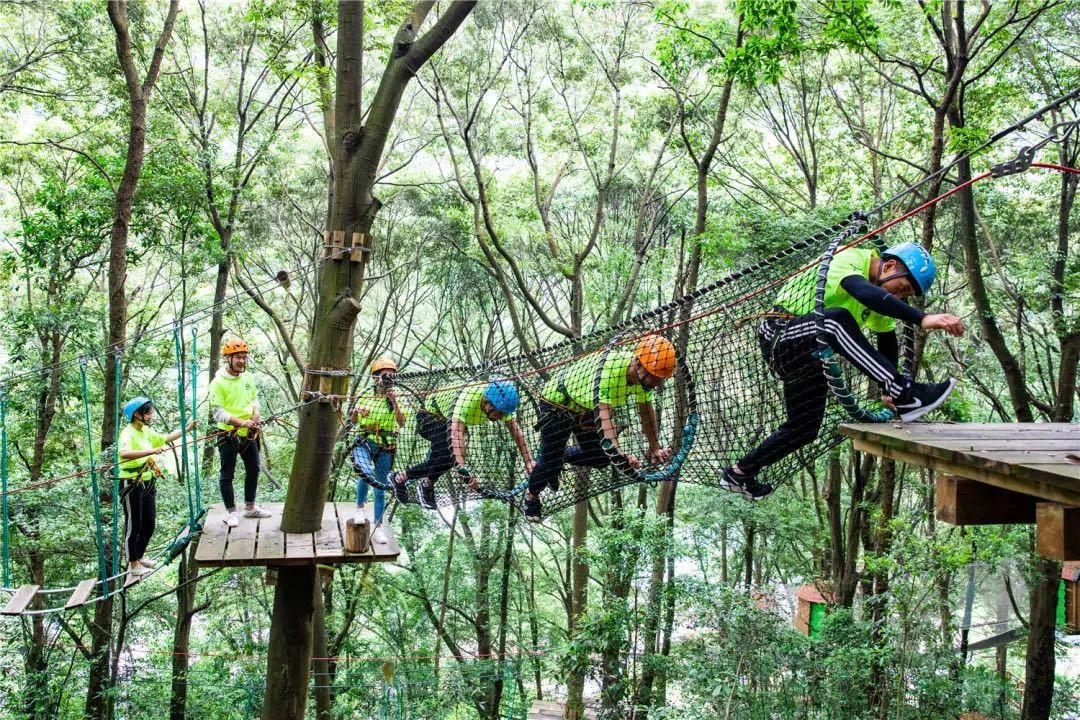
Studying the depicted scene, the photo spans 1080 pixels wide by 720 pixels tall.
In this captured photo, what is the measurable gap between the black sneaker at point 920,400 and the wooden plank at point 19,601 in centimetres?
367

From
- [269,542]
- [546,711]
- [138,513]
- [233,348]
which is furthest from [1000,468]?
[546,711]

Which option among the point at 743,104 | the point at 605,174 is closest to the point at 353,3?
the point at 605,174

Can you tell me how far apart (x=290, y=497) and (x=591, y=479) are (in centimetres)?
155

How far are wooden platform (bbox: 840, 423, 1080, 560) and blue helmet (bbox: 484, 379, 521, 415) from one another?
1.87 meters

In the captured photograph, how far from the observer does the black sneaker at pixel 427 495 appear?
4520 millimetres

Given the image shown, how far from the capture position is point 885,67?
27.5 feet

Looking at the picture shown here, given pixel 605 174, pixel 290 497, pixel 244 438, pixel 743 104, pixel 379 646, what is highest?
pixel 743 104

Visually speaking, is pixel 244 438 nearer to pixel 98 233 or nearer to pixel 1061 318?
pixel 98 233

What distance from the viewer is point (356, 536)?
3691 mm

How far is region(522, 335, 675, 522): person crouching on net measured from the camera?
10.7ft

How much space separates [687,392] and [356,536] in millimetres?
1675

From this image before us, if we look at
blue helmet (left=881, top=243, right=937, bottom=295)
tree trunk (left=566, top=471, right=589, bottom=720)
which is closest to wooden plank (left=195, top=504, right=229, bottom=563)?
blue helmet (left=881, top=243, right=937, bottom=295)

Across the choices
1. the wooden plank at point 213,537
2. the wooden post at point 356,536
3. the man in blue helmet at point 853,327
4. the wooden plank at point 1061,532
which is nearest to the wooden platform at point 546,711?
the wooden plank at point 213,537

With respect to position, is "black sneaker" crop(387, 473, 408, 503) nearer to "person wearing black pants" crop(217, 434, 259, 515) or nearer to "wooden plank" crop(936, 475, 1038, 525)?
"person wearing black pants" crop(217, 434, 259, 515)
